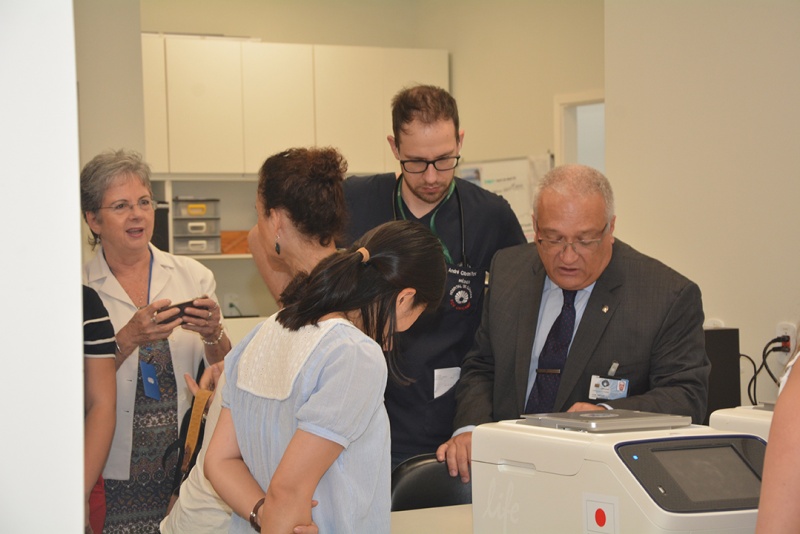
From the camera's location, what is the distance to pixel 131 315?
2.45 m

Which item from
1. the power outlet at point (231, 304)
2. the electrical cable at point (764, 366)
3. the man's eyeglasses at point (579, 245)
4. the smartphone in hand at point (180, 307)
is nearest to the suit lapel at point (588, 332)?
the man's eyeglasses at point (579, 245)

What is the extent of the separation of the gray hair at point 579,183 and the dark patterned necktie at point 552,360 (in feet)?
0.87

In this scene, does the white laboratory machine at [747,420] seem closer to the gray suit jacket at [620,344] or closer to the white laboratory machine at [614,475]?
the white laboratory machine at [614,475]

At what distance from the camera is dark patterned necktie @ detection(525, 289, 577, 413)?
2.21m

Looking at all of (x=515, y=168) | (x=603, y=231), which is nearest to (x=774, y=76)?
(x=603, y=231)

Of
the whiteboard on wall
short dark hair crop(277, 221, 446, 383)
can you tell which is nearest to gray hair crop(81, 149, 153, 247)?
short dark hair crop(277, 221, 446, 383)

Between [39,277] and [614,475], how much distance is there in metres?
0.99

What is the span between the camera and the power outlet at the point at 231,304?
6.26 metres

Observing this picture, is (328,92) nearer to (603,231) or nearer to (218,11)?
(218,11)

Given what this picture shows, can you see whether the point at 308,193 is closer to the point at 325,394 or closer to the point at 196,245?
the point at 325,394

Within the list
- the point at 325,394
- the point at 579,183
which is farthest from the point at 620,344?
the point at 325,394

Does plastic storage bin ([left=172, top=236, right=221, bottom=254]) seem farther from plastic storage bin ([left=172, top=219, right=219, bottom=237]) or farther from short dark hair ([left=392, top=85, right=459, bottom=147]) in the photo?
short dark hair ([left=392, top=85, right=459, bottom=147])

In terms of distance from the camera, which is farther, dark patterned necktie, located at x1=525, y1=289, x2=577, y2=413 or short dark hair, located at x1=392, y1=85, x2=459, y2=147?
short dark hair, located at x1=392, y1=85, x2=459, y2=147

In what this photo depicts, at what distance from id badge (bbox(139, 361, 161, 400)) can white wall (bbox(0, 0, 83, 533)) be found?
1.92 meters
